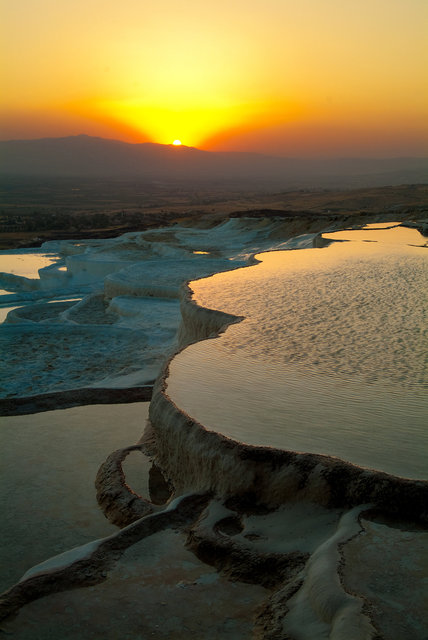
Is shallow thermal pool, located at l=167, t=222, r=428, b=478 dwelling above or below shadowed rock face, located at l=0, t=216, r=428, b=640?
above

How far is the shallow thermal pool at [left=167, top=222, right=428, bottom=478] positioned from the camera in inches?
105

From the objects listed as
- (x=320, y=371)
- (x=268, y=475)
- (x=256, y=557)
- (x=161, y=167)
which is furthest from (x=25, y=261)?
(x=161, y=167)

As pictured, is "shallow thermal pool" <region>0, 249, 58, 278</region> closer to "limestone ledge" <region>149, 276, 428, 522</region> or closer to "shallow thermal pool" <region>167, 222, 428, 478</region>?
"shallow thermal pool" <region>167, 222, 428, 478</region>

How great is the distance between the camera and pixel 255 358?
12.8 ft

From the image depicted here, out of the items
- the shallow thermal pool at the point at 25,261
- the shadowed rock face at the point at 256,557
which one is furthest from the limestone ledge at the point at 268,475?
the shallow thermal pool at the point at 25,261

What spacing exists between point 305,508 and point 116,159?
152 m

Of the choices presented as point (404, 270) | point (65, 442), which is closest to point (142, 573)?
point (65, 442)

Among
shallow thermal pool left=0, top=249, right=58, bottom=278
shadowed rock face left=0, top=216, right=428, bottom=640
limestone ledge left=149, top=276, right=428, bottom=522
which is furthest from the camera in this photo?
shallow thermal pool left=0, top=249, right=58, bottom=278

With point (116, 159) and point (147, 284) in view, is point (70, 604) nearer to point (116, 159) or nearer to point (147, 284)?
point (147, 284)

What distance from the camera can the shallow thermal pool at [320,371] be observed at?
268cm

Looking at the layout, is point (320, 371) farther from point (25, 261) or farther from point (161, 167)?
point (161, 167)

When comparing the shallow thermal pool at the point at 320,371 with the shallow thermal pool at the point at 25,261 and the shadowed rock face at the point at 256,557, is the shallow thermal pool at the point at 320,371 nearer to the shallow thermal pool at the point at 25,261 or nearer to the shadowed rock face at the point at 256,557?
the shadowed rock face at the point at 256,557

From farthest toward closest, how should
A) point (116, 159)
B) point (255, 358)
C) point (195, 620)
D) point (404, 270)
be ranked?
point (116, 159) → point (404, 270) → point (255, 358) → point (195, 620)

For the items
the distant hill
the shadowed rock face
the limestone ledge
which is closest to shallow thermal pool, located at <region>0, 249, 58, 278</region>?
the limestone ledge
